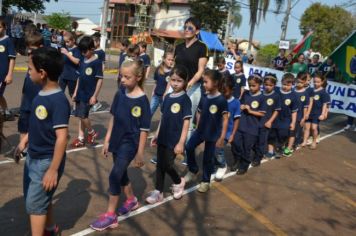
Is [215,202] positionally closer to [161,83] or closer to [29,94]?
[29,94]

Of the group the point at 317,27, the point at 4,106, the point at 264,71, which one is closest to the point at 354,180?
the point at 4,106

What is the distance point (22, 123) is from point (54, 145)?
8.97 ft

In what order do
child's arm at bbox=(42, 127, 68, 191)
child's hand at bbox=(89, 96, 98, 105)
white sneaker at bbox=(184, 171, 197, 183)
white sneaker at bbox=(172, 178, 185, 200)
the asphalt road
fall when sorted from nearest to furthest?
child's arm at bbox=(42, 127, 68, 191), the asphalt road, white sneaker at bbox=(172, 178, 185, 200), white sneaker at bbox=(184, 171, 197, 183), child's hand at bbox=(89, 96, 98, 105)

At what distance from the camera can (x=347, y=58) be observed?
13422 mm

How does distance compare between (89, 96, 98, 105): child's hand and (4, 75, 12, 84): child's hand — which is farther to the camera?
(4, 75, 12, 84): child's hand

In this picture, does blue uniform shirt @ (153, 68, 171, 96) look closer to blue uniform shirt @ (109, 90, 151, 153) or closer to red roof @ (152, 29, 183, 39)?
blue uniform shirt @ (109, 90, 151, 153)

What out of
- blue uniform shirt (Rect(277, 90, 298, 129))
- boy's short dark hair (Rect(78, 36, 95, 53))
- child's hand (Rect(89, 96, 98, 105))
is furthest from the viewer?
blue uniform shirt (Rect(277, 90, 298, 129))

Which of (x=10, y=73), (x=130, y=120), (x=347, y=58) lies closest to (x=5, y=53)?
(x=10, y=73)

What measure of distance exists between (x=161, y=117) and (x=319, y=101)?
17.4 ft

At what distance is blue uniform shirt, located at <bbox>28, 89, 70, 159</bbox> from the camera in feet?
10.6

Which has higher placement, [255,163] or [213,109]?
[213,109]

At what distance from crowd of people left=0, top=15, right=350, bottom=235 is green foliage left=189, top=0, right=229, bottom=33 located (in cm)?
4232

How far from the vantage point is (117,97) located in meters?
4.39

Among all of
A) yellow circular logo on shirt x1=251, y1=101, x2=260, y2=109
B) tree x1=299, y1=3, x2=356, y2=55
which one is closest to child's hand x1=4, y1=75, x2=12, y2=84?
yellow circular logo on shirt x1=251, y1=101, x2=260, y2=109
